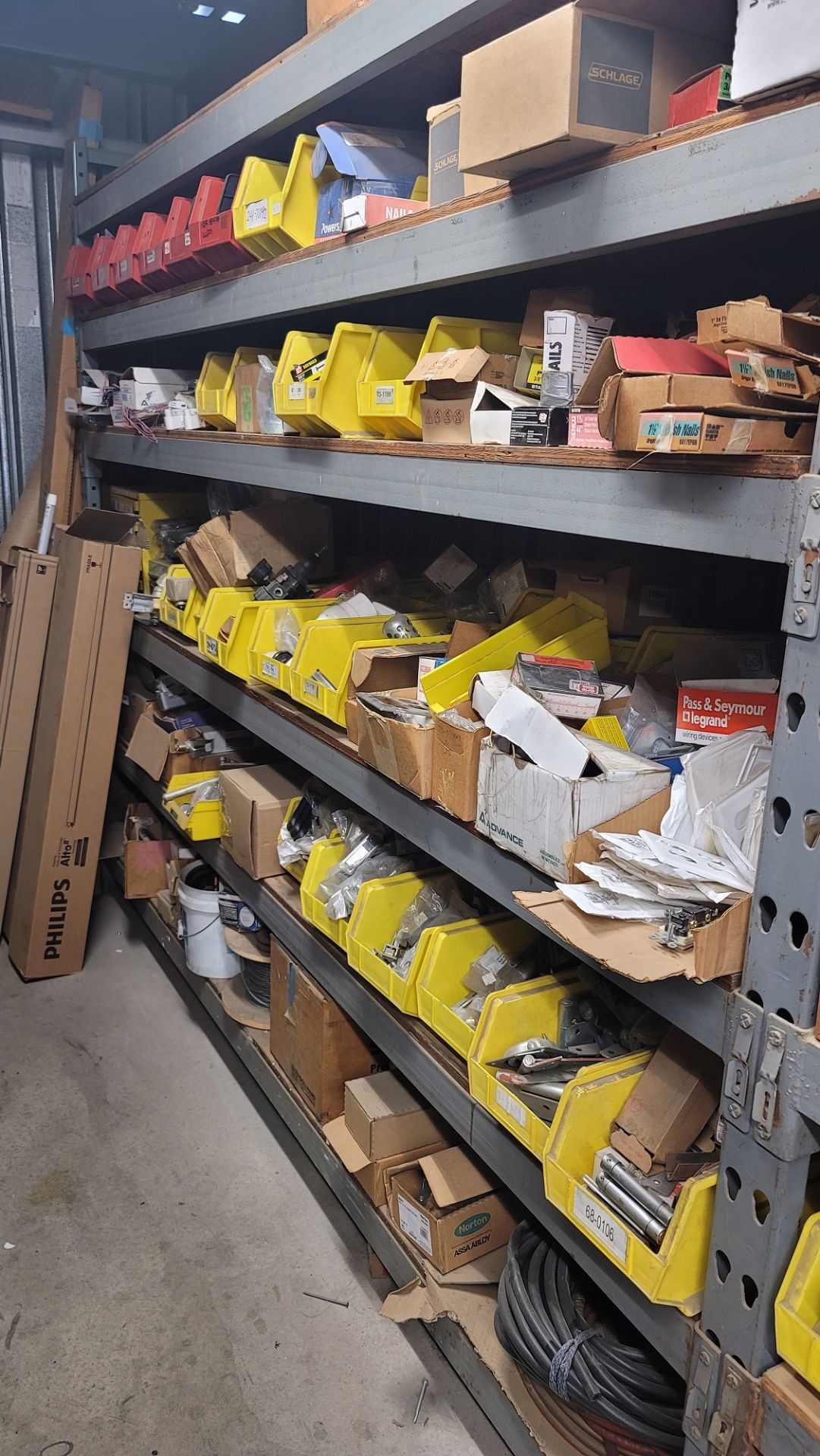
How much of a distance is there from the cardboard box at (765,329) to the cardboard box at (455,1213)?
1343 millimetres

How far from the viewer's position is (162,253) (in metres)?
2.35

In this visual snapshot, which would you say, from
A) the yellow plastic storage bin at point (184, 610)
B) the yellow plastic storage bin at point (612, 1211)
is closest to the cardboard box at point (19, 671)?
the yellow plastic storage bin at point (184, 610)

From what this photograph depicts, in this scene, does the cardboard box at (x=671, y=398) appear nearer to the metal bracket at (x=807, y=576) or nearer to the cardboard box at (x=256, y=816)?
the metal bracket at (x=807, y=576)

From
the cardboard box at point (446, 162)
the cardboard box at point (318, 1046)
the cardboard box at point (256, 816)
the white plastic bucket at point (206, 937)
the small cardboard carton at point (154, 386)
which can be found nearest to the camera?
the cardboard box at point (446, 162)

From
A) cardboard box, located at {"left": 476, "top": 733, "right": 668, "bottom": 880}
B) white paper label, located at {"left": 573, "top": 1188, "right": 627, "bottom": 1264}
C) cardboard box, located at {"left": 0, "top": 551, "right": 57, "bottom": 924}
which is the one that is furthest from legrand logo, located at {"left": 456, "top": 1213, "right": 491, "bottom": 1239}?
cardboard box, located at {"left": 0, "top": 551, "right": 57, "bottom": 924}

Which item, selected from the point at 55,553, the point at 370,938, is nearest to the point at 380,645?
the point at 370,938

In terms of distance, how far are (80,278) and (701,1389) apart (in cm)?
318

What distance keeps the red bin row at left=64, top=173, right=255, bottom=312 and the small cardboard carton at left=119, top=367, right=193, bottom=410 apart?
204 mm

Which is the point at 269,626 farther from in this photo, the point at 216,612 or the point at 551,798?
the point at 551,798

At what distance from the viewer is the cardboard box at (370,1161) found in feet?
5.98

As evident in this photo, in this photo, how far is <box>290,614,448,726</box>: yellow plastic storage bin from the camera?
1.81 meters

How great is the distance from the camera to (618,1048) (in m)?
1.38

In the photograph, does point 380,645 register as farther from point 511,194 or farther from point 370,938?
point 511,194

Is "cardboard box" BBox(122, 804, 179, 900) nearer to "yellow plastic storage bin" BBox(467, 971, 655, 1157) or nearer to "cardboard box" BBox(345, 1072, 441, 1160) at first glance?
"cardboard box" BBox(345, 1072, 441, 1160)
